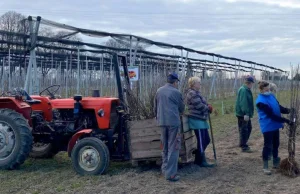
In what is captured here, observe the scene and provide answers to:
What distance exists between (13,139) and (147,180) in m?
2.41

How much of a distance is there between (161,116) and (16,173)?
2.53 meters

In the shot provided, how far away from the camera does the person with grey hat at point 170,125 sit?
6207mm

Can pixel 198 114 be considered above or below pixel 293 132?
above

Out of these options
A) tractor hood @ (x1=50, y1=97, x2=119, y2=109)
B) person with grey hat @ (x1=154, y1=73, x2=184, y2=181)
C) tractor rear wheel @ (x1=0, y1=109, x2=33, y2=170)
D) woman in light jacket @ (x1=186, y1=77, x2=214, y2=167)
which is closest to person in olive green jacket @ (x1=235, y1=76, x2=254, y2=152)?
woman in light jacket @ (x1=186, y1=77, x2=214, y2=167)

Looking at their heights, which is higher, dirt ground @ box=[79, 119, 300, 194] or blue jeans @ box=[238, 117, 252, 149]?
blue jeans @ box=[238, 117, 252, 149]

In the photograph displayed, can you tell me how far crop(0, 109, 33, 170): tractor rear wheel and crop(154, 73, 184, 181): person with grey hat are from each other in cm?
223

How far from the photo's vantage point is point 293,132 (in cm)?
656

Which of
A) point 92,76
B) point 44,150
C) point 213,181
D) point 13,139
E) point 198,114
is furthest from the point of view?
point 92,76

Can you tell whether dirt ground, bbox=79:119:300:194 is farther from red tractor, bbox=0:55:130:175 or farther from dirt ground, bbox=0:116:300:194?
red tractor, bbox=0:55:130:175

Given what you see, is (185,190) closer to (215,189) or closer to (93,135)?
(215,189)

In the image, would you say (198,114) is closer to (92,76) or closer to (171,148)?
(171,148)

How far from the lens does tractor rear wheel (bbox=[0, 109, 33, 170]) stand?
699 cm

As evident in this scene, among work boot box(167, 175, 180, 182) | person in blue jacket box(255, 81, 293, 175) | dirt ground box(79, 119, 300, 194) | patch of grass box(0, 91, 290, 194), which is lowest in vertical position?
patch of grass box(0, 91, 290, 194)

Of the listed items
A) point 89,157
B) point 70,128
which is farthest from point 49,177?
point 70,128
